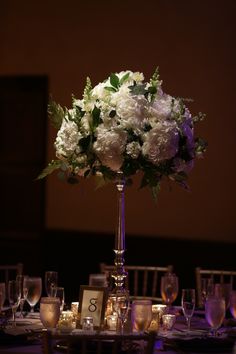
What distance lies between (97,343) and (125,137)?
0.88 metres

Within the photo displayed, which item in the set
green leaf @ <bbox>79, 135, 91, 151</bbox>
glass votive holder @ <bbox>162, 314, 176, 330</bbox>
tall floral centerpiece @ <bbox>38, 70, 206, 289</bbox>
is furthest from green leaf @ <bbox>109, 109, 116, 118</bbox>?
glass votive holder @ <bbox>162, 314, 176, 330</bbox>

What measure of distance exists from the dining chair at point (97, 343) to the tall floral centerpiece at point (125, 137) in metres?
0.50

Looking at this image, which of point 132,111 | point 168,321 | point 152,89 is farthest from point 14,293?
point 152,89

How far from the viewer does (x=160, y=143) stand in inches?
128

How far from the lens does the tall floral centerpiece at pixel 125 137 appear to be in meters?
3.30

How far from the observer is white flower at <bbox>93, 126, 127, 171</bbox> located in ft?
10.8

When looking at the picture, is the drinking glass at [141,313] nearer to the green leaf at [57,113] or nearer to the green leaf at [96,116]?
the green leaf at [96,116]

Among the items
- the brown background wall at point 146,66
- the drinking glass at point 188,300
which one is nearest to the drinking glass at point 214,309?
the drinking glass at point 188,300

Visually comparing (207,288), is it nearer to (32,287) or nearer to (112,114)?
(32,287)

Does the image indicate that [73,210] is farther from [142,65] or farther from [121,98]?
[121,98]

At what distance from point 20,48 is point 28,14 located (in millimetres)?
307

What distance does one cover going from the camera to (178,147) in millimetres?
3379

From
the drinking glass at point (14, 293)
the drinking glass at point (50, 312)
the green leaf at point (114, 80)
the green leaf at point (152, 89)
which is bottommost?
the drinking glass at point (50, 312)

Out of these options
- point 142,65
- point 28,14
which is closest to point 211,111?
point 142,65
